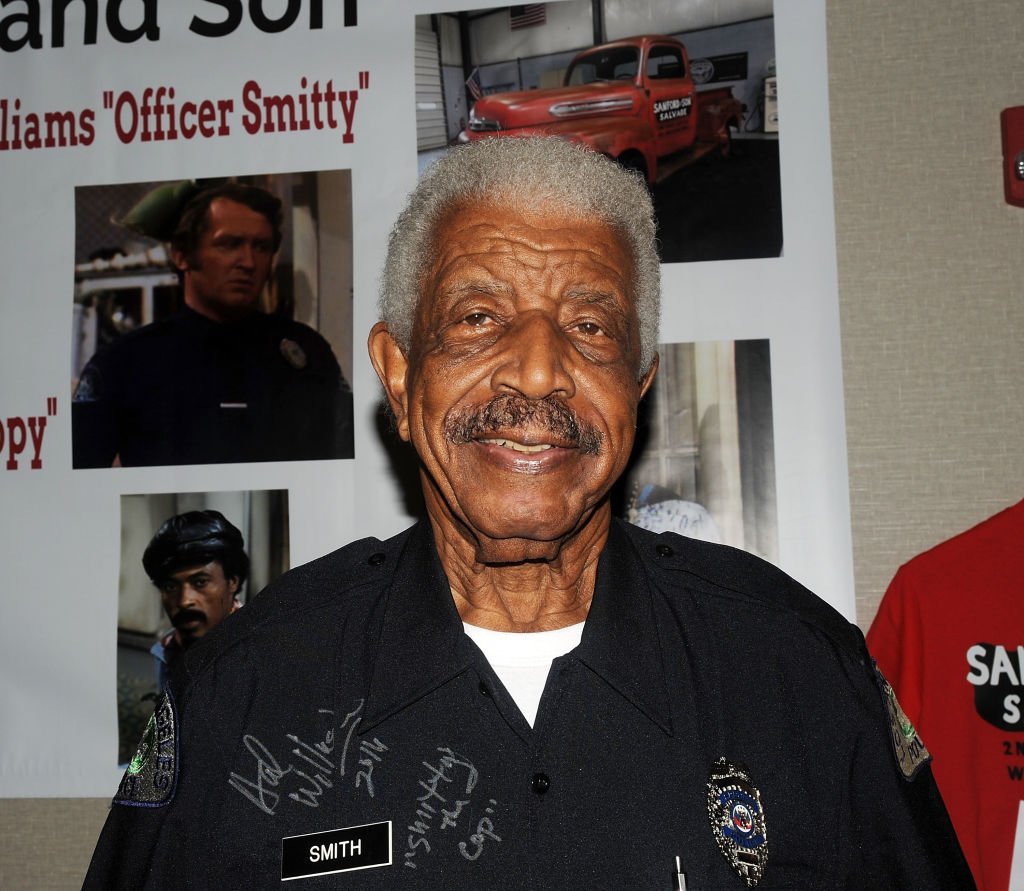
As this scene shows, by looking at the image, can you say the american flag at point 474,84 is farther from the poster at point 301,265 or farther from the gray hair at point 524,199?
the gray hair at point 524,199

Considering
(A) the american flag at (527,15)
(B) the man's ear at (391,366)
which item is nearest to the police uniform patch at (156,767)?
(B) the man's ear at (391,366)

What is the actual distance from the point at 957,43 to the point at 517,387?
127cm

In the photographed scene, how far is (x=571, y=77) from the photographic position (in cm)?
177

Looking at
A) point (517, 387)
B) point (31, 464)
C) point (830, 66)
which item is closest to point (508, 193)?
point (517, 387)

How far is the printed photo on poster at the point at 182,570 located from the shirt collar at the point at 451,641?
72cm

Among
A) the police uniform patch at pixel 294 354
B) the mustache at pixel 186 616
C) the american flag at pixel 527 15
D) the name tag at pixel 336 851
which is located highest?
the american flag at pixel 527 15

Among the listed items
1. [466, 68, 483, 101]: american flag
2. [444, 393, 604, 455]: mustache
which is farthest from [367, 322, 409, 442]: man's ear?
[466, 68, 483, 101]: american flag

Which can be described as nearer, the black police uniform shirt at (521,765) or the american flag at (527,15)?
the black police uniform shirt at (521,765)

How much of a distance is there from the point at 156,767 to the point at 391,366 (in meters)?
0.55

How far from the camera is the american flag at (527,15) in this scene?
5.82 feet

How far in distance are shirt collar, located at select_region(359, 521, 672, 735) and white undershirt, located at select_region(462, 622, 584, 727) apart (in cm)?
4

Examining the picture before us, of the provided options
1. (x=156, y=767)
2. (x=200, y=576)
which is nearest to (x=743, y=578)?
(x=156, y=767)

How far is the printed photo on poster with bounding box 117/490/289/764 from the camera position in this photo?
1794 mm

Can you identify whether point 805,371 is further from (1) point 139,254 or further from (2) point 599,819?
(1) point 139,254
